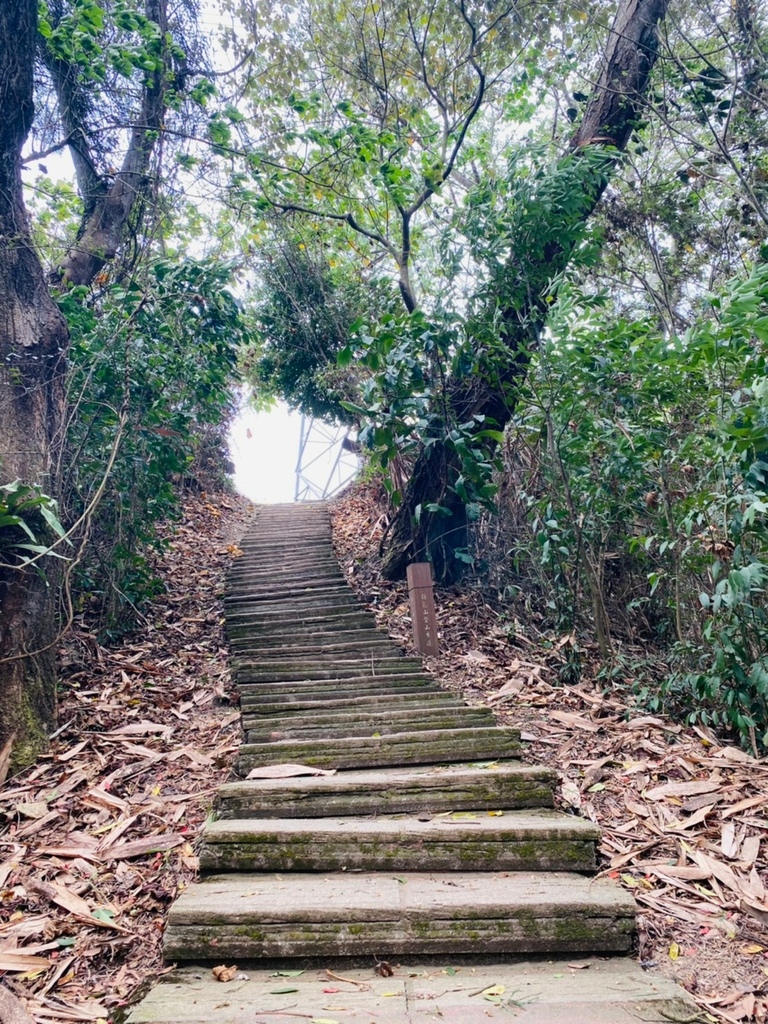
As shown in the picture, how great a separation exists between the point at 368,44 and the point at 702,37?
350cm

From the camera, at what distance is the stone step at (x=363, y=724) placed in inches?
138

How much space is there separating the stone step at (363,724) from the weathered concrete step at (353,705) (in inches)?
4.6

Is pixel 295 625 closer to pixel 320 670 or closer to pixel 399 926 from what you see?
pixel 320 670

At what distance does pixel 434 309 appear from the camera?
5754 mm

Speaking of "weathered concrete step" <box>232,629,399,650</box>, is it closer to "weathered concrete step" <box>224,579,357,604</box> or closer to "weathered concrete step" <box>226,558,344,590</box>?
"weathered concrete step" <box>224,579,357,604</box>

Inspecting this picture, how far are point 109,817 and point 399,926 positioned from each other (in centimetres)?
159

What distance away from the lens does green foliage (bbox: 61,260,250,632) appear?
15.9 feet

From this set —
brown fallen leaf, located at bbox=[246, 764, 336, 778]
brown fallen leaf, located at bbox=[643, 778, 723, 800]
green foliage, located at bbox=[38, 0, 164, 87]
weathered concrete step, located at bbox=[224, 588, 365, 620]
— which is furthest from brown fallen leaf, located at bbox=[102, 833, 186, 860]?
green foliage, located at bbox=[38, 0, 164, 87]

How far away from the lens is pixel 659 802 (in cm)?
284

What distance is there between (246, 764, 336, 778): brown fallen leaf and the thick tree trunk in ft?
4.34

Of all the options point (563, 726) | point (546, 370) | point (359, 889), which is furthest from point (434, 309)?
point (359, 889)

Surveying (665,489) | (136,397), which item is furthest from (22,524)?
(665,489)

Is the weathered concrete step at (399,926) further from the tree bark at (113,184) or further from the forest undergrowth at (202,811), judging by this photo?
the tree bark at (113,184)

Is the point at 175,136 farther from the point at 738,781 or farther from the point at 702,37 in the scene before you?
the point at 738,781
